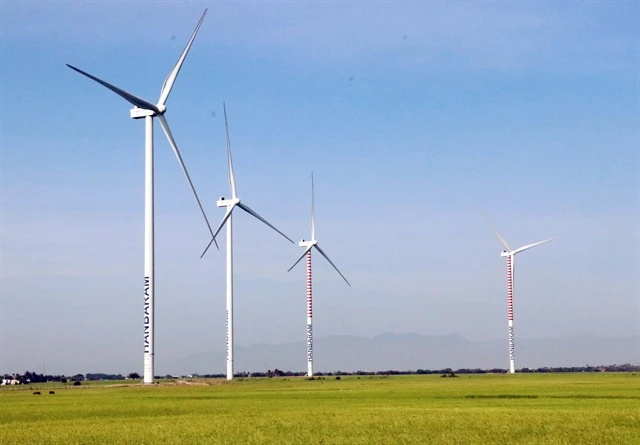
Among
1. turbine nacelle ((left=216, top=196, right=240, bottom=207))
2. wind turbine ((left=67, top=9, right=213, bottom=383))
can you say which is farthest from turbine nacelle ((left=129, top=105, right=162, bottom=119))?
turbine nacelle ((left=216, top=196, right=240, bottom=207))

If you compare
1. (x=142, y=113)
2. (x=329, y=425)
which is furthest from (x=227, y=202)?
(x=329, y=425)

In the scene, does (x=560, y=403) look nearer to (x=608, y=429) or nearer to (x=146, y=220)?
(x=608, y=429)

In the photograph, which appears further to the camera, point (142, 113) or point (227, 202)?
point (227, 202)

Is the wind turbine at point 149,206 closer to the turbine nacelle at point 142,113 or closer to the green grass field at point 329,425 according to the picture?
the turbine nacelle at point 142,113

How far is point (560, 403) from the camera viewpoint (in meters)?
78.5

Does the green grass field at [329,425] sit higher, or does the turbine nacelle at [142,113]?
the turbine nacelle at [142,113]

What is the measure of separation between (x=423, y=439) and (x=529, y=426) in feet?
30.9

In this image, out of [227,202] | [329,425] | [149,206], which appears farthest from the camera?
[227,202]

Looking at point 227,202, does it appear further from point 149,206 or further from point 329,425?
point 329,425

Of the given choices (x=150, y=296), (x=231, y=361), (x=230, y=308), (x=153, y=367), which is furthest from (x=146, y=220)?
(x=231, y=361)

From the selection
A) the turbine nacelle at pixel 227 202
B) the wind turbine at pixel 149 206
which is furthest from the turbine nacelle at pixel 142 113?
the turbine nacelle at pixel 227 202

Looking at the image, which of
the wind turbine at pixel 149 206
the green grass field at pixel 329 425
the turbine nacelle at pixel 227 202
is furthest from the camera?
the turbine nacelle at pixel 227 202

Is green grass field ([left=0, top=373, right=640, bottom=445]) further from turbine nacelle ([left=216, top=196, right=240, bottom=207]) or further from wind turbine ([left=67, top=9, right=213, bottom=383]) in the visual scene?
turbine nacelle ([left=216, top=196, right=240, bottom=207])

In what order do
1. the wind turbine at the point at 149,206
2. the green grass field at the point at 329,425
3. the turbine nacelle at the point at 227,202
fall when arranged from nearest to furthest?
the green grass field at the point at 329,425, the wind turbine at the point at 149,206, the turbine nacelle at the point at 227,202
